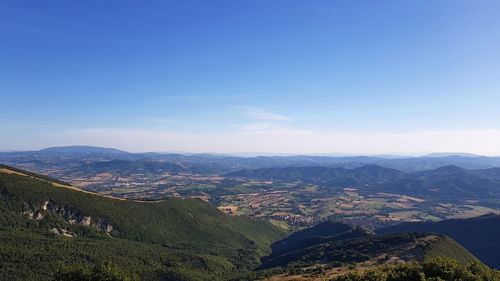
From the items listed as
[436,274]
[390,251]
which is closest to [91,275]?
[436,274]

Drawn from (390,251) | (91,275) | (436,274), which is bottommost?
(390,251)

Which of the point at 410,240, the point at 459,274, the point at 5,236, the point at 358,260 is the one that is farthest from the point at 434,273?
the point at 5,236

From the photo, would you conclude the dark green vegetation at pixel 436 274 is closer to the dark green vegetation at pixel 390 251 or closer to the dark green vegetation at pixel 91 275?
the dark green vegetation at pixel 91 275

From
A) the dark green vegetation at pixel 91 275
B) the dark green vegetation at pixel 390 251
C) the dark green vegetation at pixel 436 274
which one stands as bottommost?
the dark green vegetation at pixel 390 251

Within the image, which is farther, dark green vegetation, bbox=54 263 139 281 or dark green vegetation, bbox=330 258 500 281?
dark green vegetation, bbox=54 263 139 281

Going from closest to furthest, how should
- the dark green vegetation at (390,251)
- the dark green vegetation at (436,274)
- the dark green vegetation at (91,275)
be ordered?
the dark green vegetation at (436,274), the dark green vegetation at (91,275), the dark green vegetation at (390,251)

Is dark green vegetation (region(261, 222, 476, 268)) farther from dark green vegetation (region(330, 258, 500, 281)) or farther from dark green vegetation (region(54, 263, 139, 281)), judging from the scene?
dark green vegetation (region(54, 263, 139, 281))

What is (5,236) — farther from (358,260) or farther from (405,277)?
(405,277)

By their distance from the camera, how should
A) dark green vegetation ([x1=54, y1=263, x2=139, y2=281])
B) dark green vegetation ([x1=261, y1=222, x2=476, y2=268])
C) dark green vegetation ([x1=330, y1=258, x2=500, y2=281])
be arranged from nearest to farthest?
1. dark green vegetation ([x1=330, y1=258, x2=500, y2=281])
2. dark green vegetation ([x1=54, y1=263, x2=139, y2=281])
3. dark green vegetation ([x1=261, y1=222, x2=476, y2=268])

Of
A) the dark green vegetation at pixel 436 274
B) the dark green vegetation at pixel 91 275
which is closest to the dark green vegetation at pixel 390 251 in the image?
the dark green vegetation at pixel 436 274

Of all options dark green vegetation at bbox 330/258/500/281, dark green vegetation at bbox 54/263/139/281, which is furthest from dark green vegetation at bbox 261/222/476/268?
dark green vegetation at bbox 54/263/139/281

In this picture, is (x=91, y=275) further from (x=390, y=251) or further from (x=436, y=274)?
(x=390, y=251)

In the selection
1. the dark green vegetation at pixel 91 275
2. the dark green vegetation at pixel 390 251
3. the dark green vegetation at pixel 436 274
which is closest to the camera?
the dark green vegetation at pixel 436 274
